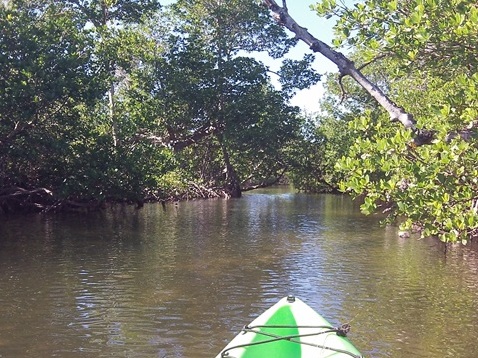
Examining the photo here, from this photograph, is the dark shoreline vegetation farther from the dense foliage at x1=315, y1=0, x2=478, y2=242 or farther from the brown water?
the brown water

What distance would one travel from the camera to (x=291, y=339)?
6.43m

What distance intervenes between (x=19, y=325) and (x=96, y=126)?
2397 centimetres

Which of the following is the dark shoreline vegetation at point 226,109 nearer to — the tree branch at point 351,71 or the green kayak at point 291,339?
the tree branch at point 351,71

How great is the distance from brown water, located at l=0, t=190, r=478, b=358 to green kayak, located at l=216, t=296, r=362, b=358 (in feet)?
5.44

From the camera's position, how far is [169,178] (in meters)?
34.9

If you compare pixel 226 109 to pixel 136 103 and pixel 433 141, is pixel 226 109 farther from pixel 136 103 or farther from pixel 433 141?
pixel 433 141

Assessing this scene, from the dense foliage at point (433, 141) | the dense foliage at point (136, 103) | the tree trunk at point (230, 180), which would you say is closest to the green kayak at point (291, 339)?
the dense foliage at point (433, 141)

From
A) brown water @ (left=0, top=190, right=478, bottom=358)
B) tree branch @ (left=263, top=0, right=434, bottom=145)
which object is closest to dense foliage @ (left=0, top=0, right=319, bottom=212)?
brown water @ (left=0, top=190, right=478, bottom=358)

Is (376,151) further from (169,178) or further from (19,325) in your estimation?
(169,178)

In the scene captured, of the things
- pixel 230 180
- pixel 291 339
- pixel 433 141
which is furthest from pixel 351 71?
pixel 230 180

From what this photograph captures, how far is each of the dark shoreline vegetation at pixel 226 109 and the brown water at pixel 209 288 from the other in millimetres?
2070

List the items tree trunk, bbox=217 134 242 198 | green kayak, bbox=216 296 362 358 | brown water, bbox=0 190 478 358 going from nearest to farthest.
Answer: green kayak, bbox=216 296 362 358, brown water, bbox=0 190 478 358, tree trunk, bbox=217 134 242 198

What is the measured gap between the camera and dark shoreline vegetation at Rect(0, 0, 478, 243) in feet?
22.9

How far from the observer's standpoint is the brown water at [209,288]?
28.2 ft
